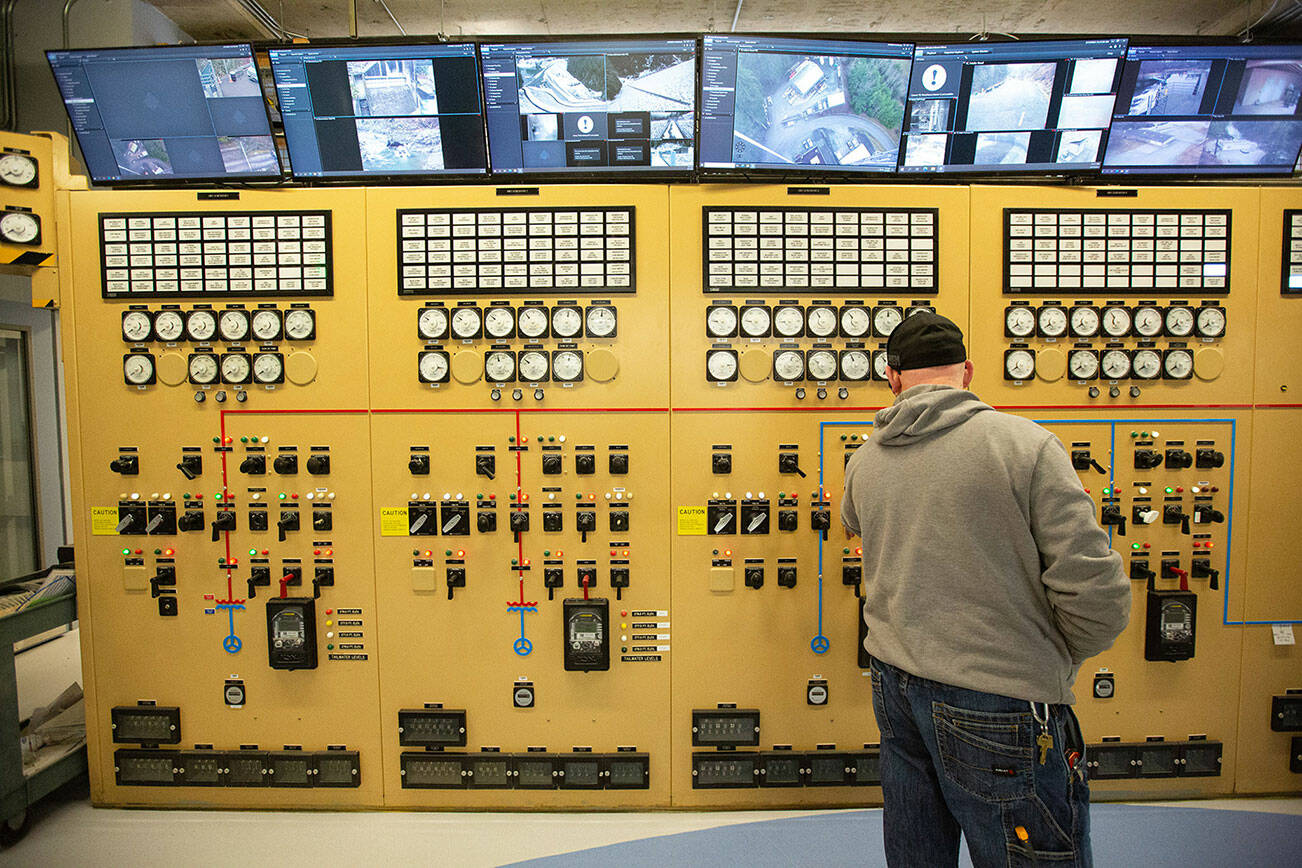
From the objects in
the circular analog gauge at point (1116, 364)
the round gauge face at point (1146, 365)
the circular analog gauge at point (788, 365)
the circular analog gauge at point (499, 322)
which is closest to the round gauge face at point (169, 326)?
the circular analog gauge at point (499, 322)

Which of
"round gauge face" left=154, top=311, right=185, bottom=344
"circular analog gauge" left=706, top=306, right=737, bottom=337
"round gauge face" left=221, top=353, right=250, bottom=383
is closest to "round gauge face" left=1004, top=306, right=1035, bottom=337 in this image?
"circular analog gauge" left=706, top=306, right=737, bottom=337

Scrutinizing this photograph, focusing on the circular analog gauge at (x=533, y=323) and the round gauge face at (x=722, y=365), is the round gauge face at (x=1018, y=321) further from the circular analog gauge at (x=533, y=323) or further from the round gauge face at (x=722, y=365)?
the circular analog gauge at (x=533, y=323)

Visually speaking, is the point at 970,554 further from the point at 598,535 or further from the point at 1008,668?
the point at 598,535

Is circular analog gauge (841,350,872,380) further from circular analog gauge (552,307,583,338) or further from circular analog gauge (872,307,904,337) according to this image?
circular analog gauge (552,307,583,338)

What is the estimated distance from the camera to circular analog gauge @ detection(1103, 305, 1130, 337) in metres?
2.51

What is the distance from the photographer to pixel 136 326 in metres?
2.49

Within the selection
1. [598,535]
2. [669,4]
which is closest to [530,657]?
[598,535]

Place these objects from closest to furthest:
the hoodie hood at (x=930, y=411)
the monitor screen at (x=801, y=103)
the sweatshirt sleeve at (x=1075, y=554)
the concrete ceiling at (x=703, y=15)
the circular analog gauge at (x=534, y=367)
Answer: the sweatshirt sleeve at (x=1075, y=554) < the hoodie hood at (x=930, y=411) < the monitor screen at (x=801, y=103) < the circular analog gauge at (x=534, y=367) < the concrete ceiling at (x=703, y=15)

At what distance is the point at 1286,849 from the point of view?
226 centimetres

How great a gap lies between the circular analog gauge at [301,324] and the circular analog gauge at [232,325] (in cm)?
20

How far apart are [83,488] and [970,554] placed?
11.3 ft

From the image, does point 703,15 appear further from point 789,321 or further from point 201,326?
point 201,326

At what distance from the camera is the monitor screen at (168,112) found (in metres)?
2.37

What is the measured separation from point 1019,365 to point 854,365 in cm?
73
